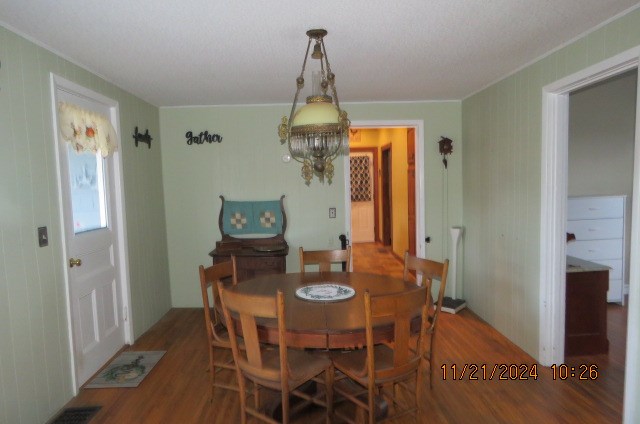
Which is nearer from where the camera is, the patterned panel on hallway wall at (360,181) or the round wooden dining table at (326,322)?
the round wooden dining table at (326,322)

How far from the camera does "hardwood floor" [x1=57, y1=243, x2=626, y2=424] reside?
2.42m

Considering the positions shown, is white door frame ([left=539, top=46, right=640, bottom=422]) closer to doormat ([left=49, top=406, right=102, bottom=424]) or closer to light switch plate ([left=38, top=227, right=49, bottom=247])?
doormat ([left=49, top=406, right=102, bottom=424])

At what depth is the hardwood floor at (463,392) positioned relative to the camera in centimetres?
242

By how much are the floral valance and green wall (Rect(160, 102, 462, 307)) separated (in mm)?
1098

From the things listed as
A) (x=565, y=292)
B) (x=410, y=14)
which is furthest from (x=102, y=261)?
(x=565, y=292)

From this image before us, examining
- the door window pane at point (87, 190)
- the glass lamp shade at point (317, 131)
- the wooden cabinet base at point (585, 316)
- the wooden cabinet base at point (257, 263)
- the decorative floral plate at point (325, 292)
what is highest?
the glass lamp shade at point (317, 131)

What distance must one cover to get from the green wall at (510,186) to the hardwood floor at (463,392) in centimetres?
39

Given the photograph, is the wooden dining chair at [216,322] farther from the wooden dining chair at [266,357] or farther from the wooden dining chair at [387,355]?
the wooden dining chair at [387,355]

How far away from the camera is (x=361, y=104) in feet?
14.2

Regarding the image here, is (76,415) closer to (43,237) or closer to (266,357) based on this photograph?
(43,237)

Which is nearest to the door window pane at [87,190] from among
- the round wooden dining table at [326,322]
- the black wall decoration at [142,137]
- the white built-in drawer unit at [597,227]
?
the black wall decoration at [142,137]

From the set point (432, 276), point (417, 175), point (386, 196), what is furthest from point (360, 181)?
point (432, 276)

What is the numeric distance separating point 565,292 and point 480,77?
1861 millimetres

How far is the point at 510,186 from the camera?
11.1ft
